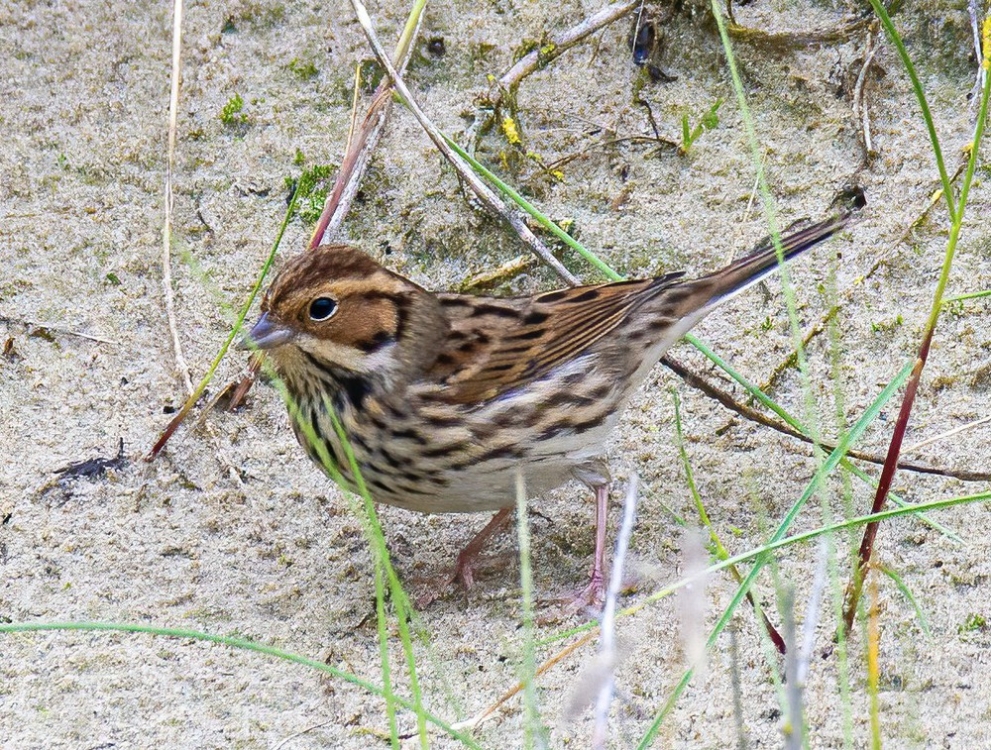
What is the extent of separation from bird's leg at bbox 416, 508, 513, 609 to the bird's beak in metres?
0.88

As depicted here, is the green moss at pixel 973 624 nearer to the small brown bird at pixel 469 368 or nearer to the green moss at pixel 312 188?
the small brown bird at pixel 469 368

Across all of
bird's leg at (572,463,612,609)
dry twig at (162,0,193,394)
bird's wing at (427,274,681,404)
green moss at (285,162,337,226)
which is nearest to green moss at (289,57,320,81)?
green moss at (285,162,337,226)

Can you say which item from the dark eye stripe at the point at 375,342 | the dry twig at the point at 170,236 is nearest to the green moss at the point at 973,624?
the dark eye stripe at the point at 375,342

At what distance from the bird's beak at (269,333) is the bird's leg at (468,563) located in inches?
34.8

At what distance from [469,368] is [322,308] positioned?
0.49m

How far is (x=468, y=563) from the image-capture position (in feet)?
15.6

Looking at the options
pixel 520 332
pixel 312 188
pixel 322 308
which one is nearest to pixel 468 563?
pixel 520 332

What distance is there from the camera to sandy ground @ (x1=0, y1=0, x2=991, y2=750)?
409 centimetres

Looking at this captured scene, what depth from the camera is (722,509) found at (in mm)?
4824

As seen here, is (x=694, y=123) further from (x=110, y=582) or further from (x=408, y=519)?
(x=110, y=582)

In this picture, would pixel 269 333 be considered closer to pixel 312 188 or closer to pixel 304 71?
pixel 312 188

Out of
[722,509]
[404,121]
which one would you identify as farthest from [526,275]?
[722,509]

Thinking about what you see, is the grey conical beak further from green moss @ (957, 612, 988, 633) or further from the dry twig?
green moss @ (957, 612, 988, 633)

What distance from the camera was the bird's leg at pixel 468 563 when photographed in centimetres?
463
